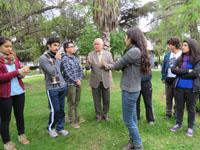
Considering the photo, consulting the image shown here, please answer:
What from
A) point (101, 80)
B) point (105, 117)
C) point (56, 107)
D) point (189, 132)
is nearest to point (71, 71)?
point (101, 80)

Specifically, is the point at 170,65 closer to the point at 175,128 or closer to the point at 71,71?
the point at 175,128

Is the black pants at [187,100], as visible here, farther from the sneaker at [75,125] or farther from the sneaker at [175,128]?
the sneaker at [75,125]

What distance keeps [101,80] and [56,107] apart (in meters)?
1.23

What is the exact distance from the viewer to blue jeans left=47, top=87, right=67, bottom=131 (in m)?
4.63

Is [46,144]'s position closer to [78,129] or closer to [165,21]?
[78,129]

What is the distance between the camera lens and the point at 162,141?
15.7 ft

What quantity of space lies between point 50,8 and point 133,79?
626 centimetres

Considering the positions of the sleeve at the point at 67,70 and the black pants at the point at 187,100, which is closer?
the black pants at the point at 187,100

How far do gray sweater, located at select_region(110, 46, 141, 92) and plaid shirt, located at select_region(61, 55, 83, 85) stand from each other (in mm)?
1334

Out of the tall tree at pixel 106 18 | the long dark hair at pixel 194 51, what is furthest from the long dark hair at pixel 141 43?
the tall tree at pixel 106 18

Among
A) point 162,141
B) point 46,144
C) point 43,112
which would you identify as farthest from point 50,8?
point 162,141

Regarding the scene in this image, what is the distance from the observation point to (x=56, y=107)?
470cm

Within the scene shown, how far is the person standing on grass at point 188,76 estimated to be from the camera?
15.6ft

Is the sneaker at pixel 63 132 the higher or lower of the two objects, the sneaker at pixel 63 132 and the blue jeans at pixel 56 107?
the lower
